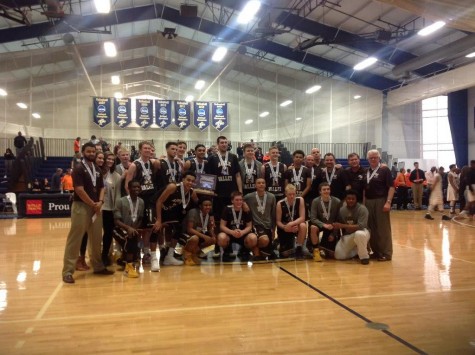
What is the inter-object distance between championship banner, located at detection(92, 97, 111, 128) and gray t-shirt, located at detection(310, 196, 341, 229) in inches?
642

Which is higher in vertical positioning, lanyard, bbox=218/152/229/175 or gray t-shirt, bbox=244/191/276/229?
lanyard, bbox=218/152/229/175

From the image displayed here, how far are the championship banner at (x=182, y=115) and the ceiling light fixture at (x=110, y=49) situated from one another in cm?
395

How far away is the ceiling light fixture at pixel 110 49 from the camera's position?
64.2 ft

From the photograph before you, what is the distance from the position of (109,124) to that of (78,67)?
3250 mm

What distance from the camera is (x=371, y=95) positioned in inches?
810

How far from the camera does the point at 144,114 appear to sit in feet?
65.9

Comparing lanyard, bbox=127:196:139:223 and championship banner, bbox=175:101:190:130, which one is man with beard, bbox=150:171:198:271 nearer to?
lanyard, bbox=127:196:139:223

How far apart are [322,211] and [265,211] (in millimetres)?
869

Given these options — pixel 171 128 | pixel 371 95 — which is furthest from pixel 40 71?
pixel 371 95

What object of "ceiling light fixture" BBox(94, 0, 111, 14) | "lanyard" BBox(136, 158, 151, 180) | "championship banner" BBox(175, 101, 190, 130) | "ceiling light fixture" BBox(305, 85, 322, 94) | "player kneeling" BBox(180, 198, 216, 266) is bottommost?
"player kneeling" BBox(180, 198, 216, 266)

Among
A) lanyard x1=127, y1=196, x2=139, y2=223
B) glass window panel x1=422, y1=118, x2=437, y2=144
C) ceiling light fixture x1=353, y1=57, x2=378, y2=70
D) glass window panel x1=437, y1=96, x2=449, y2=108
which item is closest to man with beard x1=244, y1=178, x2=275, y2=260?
lanyard x1=127, y1=196, x2=139, y2=223

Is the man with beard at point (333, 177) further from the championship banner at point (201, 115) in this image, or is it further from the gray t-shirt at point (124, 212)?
the championship banner at point (201, 115)

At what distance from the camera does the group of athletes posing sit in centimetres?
559

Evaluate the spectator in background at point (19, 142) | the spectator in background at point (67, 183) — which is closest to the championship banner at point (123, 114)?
the spectator in background at point (19, 142)
